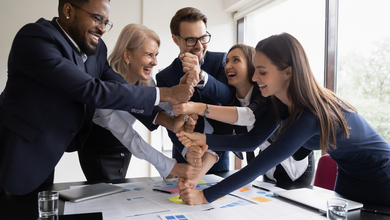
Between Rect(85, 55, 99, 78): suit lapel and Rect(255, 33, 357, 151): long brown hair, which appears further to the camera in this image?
Rect(85, 55, 99, 78): suit lapel

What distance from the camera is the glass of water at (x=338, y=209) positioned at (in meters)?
0.99

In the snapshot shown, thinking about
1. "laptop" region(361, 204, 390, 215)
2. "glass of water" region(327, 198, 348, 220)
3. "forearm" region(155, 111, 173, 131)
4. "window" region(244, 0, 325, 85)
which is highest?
"window" region(244, 0, 325, 85)

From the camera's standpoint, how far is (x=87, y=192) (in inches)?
55.7

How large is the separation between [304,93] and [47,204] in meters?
1.20

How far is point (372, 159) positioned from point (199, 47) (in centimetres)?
121

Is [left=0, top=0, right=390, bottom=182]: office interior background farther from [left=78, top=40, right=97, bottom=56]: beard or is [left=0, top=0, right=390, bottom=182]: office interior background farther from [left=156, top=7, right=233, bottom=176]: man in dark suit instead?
[left=78, top=40, right=97, bottom=56]: beard

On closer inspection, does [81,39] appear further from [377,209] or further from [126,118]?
[377,209]

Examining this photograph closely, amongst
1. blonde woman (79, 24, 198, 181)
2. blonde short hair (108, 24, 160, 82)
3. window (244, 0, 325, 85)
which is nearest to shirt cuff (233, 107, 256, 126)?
blonde woman (79, 24, 198, 181)

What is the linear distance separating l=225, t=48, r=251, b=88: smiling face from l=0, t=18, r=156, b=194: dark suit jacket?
0.67 metres

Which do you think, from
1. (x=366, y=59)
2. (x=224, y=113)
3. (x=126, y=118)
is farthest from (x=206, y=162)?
(x=366, y=59)

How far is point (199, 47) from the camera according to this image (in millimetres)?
1981

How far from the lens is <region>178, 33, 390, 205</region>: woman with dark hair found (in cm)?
131

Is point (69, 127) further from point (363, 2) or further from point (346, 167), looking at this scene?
point (363, 2)

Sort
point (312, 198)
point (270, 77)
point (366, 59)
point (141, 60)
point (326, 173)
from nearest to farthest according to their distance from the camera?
point (312, 198)
point (270, 77)
point (326, 173)
point (141, 60)
point (366, 59)
